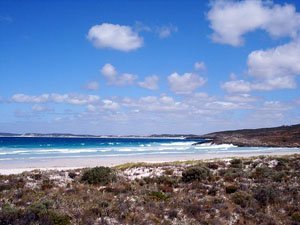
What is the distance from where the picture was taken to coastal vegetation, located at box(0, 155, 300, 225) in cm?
1280

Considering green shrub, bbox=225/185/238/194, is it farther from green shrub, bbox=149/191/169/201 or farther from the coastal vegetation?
green shrub, bbox=149/191/169/201

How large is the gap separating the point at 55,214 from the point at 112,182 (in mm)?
7119

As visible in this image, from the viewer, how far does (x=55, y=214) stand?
492 inches

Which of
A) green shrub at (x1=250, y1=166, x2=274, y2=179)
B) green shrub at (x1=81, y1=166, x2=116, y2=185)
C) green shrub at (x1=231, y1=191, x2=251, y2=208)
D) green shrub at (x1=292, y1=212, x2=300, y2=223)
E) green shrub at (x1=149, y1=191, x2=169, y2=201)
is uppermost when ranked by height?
green shrub at (x1=81, y1=166, x2=116, y2=185)

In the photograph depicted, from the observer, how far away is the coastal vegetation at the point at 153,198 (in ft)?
42.0

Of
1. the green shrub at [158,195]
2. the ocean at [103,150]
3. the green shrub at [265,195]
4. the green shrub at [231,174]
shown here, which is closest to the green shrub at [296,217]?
the green shrub at [265,195]

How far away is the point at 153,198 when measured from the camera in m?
15.3

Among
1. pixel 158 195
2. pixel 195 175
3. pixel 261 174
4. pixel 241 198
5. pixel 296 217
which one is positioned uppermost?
pixel 195 175

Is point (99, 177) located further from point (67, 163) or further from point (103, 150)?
point (103, 150)

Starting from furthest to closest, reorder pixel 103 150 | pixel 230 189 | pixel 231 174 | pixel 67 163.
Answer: pixel 103 150 < pixel 67 163 < pixel 231 174 < pixel 230 189

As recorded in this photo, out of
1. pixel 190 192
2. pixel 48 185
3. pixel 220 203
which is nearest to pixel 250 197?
pixel 220 203

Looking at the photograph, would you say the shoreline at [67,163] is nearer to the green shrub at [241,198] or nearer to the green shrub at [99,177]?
the green shrub at [99,177]

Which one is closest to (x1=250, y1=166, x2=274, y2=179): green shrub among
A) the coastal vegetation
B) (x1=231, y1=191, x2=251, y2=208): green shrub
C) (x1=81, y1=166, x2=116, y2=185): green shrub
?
the coastal vegetation

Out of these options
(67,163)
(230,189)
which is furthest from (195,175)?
(67,163)
